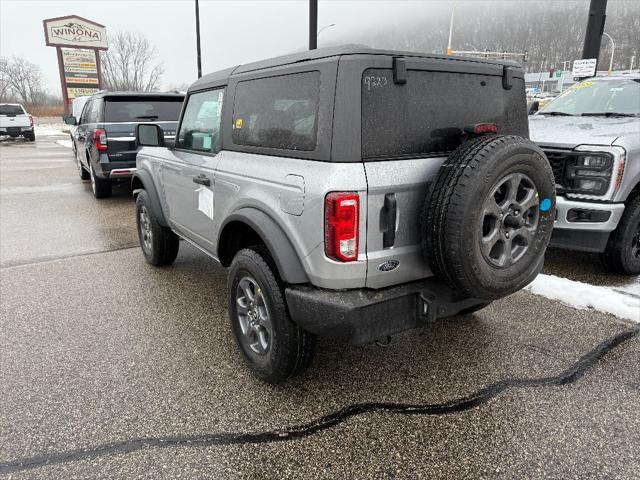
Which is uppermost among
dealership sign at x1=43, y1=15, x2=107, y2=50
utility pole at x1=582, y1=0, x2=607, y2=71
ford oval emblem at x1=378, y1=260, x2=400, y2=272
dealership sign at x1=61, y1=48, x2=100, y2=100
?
dealership sign at x1=43, y1=15, x2=107, y2=50

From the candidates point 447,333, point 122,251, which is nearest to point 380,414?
point 447,333

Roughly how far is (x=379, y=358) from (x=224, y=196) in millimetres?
1526

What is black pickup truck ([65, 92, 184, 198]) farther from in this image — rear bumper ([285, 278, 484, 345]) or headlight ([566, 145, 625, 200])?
rear bumper ([285, 278, 484, 345])

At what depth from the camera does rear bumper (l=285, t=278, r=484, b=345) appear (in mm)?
2367

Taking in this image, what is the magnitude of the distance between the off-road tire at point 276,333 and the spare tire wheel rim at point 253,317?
6 centimetres

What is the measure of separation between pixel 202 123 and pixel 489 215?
2.36 metres

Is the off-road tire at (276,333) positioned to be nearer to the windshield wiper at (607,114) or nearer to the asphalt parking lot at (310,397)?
the asphalt parking lot at (310,397)

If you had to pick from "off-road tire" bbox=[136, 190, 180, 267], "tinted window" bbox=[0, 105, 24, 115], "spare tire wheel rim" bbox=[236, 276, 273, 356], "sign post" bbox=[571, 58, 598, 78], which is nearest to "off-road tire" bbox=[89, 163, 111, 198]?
"off-road tire" bbox=[136, 190, 180, 267]

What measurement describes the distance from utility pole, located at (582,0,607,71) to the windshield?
3.30 metres

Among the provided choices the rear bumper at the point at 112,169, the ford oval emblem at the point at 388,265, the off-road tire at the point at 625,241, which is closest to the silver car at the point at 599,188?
the off-road tire at the point at 625,241

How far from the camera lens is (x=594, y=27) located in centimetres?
862

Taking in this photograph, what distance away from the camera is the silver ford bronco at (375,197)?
2328 millimetres

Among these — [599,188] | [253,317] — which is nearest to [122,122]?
[253,317]

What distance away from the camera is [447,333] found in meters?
3.60
